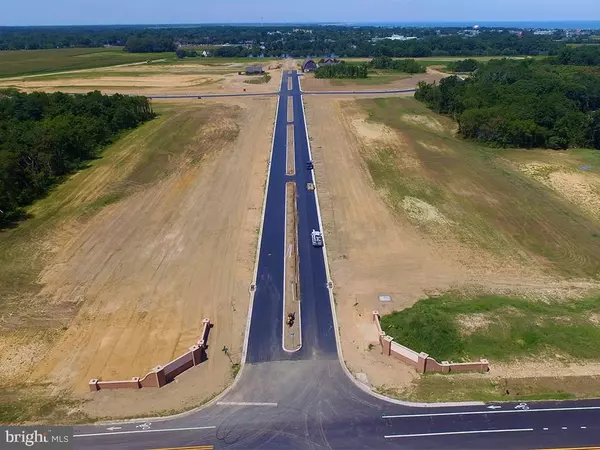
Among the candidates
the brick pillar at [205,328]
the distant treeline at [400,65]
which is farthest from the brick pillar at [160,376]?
the distant treeline at [400,65]

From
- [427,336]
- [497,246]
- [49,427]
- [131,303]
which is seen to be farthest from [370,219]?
[49,427]

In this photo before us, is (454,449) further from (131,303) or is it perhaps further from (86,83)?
(86,83)

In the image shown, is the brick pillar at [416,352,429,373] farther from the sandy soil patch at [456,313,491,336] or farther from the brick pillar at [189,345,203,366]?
the brick pillar at [189,345,203,366]

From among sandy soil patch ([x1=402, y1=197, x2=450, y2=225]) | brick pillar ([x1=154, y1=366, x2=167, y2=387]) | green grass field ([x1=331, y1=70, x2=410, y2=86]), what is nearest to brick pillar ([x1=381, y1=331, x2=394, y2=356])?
brick pillar ([x1=154, y1=366, x2=167, y2=387])

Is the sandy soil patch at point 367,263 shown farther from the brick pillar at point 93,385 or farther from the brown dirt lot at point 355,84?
the brown dirt lot at point 355,84

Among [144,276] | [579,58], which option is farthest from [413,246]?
[579,58]
